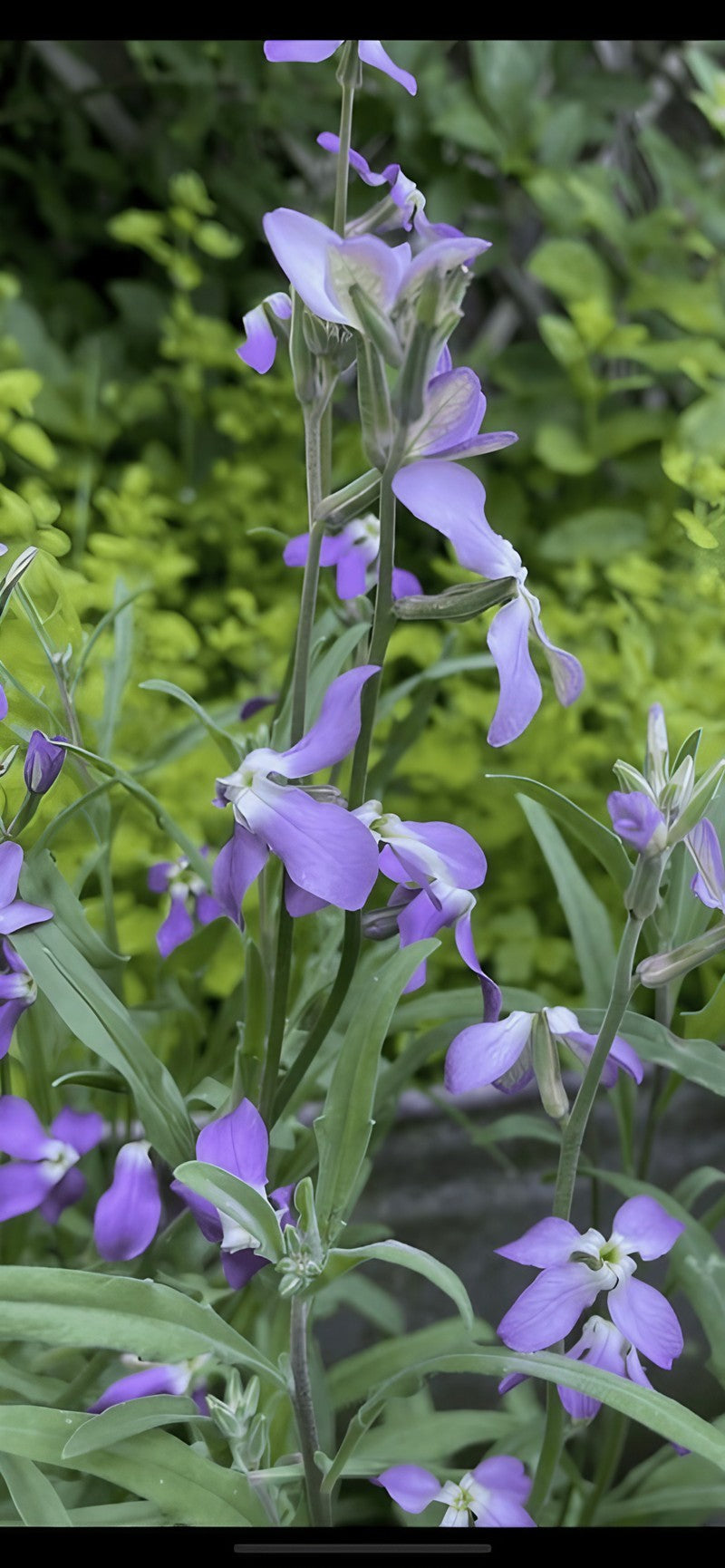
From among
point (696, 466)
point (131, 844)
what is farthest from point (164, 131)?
point (696, 466)

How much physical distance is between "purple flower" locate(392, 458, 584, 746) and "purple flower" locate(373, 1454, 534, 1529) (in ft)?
0.65

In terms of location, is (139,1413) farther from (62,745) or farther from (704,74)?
(704,74)

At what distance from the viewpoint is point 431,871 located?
0.29 m

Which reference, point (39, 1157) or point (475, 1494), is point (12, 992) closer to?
point (39, 1157)

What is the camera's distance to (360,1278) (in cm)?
62

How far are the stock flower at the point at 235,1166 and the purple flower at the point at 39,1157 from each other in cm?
7

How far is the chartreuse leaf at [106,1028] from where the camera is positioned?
1.01ft

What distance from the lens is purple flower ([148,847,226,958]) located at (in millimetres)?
430

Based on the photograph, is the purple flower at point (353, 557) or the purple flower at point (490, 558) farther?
the purple flower at point (353, 557)

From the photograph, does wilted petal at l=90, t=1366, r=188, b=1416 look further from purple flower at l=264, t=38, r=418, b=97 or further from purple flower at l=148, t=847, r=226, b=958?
purple flower at l=264, t=38, r=418, b=97

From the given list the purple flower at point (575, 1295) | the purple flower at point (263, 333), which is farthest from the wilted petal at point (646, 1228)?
the purple flower at point (263, 333)

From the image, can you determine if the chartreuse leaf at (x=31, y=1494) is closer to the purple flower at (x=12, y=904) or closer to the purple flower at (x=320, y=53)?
the purple flower at (x=12, y=904)

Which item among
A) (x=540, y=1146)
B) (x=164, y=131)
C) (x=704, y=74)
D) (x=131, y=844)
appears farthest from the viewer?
(x=164, y=131)
